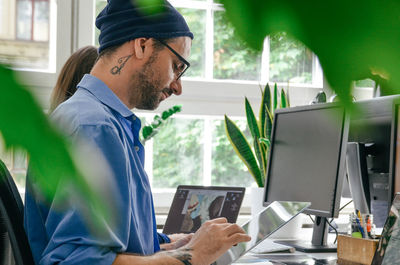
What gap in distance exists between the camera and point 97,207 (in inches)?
7.4

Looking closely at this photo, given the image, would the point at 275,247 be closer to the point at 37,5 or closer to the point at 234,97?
the point at 234,97

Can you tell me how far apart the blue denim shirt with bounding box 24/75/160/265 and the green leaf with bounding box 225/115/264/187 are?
0.98 meters

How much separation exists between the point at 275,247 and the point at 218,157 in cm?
90

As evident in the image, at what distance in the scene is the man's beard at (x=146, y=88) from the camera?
1.08 meters

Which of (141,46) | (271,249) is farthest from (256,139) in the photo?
(141,46)

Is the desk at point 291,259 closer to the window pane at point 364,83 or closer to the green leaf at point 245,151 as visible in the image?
the green leaf at point 245,151

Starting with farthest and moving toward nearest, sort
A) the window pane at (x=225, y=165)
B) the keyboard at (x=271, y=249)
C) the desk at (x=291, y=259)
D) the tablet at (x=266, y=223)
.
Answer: the window pane at (x=225, y=165) → the keyboard at (x=271, y=249) → the desk at (x=291, y=259) → the tablet at (x=266, y=223)

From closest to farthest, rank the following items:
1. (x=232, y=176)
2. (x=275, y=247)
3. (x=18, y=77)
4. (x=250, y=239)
A: (x=18, y=77) < (x=250, y=239) < (x=275, y=247) < (x=232, y=176)

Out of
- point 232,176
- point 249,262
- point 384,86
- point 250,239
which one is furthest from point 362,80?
point 232,176

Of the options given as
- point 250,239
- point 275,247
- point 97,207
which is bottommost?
point 275,247

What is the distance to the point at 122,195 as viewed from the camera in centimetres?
75

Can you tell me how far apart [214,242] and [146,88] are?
0.37 m

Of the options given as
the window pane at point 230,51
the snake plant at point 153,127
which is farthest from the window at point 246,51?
the snake plant at point 153,127

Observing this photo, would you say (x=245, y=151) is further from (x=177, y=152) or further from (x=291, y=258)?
(x=291, y=258)
